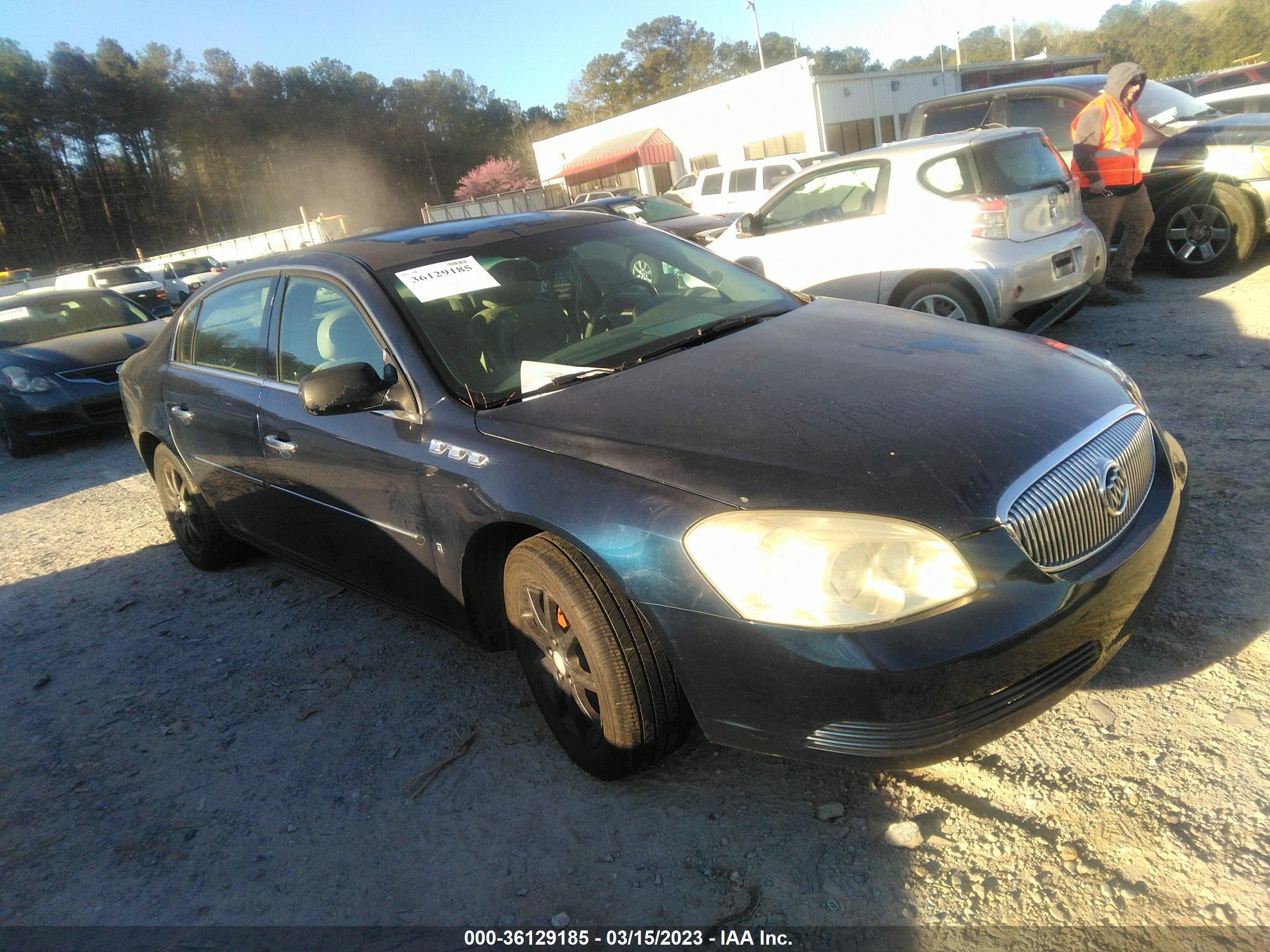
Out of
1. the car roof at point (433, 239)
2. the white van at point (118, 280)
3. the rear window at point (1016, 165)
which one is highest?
the white van at point (118, 280)

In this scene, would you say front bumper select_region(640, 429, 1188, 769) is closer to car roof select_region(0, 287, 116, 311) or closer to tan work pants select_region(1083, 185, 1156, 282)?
tan work pants select_region(1083, 185, 1156, 282)

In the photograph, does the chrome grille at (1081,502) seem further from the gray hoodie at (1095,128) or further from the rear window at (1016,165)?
the gray hoodie at (1095,128)

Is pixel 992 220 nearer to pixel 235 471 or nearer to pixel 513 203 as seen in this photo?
pixel 235 471

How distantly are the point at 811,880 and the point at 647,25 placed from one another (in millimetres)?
91163

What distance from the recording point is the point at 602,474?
2.31 metres

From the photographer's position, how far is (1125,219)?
→ 7.73 meters

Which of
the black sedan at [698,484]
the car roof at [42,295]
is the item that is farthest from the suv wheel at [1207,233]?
the car roof at [42,295]

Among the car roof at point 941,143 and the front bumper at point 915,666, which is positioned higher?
the car roof at point 941,143

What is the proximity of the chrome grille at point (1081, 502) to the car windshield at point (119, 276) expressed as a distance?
26.5 m

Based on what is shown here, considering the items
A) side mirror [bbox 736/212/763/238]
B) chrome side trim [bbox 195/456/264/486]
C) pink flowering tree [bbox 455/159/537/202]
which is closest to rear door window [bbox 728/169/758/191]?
side mirror [bbox 736/212/763/238]

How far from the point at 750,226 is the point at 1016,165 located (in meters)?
1.94

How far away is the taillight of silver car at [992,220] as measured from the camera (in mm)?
5895

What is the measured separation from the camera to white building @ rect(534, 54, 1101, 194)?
3133 cm

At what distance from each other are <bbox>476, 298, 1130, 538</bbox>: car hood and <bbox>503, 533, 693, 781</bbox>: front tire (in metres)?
0.32
